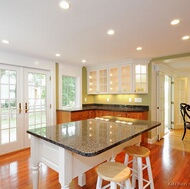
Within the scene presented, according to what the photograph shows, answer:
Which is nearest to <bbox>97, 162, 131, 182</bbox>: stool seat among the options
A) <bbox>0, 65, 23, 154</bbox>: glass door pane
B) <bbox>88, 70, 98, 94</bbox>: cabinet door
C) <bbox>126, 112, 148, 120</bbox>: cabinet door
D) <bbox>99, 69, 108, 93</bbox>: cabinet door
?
<bbox>126, 112, 148, 120</bbox>: cabinet door

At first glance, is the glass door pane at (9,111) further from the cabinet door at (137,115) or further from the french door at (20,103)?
the cabinet door at (137,115)

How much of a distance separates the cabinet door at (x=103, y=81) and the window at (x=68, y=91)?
0.90 meters

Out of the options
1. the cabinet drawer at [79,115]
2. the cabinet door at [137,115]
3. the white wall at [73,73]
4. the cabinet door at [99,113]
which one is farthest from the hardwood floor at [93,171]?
the white wall at [73,73]

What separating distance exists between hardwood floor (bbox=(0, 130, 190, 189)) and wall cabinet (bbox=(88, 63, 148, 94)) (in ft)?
5.58

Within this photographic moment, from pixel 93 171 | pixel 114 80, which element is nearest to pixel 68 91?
pixel 114 80

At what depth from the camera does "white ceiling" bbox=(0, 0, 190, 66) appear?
5.25 ft

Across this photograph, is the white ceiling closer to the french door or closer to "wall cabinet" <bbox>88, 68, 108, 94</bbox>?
the french door

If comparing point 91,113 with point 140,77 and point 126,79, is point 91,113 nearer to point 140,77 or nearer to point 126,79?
point 126,79

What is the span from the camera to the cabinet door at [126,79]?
4.12 metres

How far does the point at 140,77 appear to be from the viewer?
159 inches

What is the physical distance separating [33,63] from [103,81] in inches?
86.0

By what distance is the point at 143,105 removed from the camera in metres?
4.10

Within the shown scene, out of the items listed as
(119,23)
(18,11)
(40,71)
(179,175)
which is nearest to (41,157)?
(18,11)

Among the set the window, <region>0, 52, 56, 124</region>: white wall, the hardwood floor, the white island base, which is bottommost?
the hardwood floor
